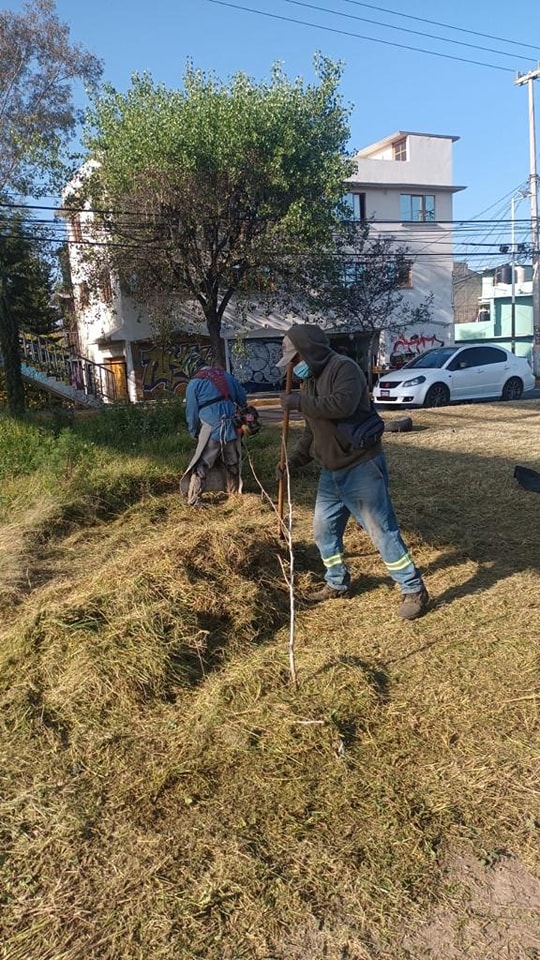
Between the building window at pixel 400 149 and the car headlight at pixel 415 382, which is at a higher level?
the building window at pixel 400 149

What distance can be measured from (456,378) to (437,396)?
2.18 feet

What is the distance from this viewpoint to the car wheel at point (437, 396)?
16.2 meters

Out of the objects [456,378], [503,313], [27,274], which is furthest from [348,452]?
[503,313]

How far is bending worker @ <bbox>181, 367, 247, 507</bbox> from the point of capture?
20.4 ft

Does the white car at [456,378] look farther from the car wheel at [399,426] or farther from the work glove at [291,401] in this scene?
the work glove at [291,401]

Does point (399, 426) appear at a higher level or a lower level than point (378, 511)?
lower

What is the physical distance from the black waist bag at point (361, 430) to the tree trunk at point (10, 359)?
6.75 meters

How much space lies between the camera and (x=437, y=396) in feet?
53.6

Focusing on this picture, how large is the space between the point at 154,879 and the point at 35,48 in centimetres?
2758

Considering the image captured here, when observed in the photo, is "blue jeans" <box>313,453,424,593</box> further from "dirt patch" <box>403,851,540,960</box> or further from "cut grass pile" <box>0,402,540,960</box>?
"dirt patch" <box>403,851,540,960</box>

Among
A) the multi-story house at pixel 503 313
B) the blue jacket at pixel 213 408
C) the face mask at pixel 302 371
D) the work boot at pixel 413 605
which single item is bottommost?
the work boot at pixel 413 605

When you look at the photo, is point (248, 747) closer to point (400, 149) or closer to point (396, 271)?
point (396, 271)

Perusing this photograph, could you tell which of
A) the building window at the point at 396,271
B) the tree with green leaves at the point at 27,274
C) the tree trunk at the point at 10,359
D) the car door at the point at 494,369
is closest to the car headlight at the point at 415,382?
the car door at the point at 494,369

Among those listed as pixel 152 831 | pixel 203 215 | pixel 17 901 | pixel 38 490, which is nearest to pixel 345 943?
pixel 152 831
